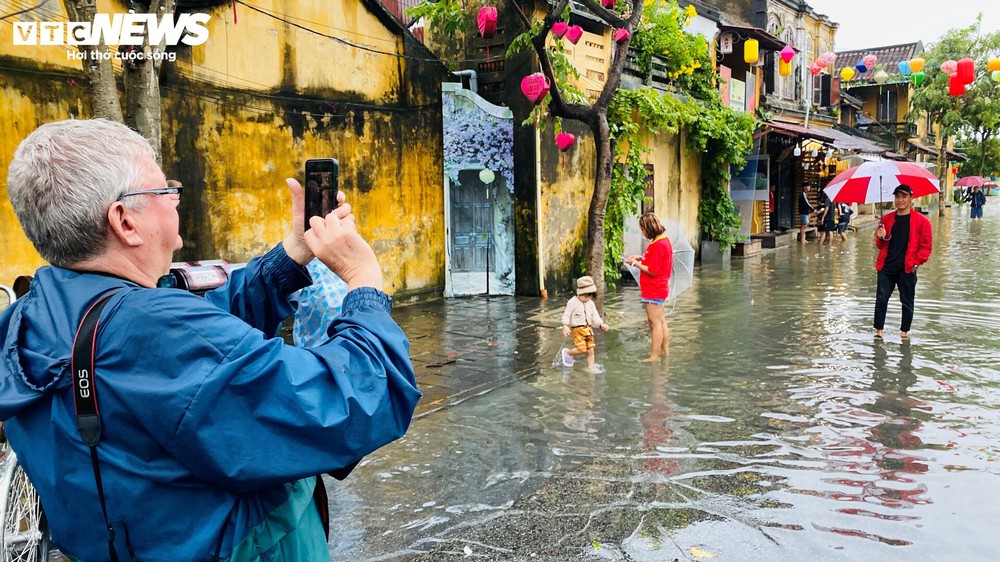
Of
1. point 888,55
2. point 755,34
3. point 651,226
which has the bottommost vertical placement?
point 651,226

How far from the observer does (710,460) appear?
17.0 ft

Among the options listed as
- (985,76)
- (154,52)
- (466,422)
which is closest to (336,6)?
(154,52)

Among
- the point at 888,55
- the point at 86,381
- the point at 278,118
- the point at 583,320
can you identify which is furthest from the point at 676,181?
the point at 888,55

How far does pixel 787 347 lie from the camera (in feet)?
28.8

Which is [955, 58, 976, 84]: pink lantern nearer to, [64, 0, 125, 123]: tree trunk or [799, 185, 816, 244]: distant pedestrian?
[799, 185, 816, 244]: distant pedestrian

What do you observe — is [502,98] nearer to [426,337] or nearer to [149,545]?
[426,337]

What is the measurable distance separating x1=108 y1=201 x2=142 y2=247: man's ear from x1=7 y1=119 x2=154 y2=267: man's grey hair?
12 mm

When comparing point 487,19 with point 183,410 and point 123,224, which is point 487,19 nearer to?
point 123,224

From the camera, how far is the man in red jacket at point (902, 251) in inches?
344

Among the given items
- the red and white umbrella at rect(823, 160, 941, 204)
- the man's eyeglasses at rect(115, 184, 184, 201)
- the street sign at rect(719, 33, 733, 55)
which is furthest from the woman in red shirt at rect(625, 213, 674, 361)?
the street sign at rect(719, 33, 733, 55)

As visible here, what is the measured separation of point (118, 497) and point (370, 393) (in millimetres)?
514

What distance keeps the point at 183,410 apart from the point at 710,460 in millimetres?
4422

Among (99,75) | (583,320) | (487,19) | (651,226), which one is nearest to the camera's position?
(99,75)

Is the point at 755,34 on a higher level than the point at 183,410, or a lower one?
higher
